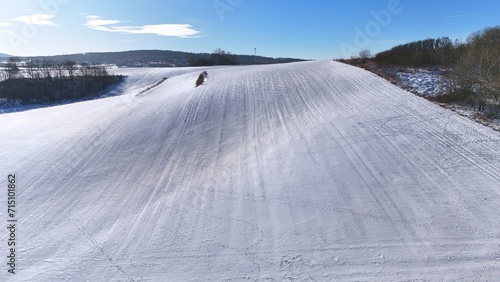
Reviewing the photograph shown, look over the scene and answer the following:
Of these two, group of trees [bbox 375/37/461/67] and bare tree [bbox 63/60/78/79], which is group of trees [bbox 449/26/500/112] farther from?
bare tree [bbox 63/60/78/79]

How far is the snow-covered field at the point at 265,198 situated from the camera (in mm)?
6191

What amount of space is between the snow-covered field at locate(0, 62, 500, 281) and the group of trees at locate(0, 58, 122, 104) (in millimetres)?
41755

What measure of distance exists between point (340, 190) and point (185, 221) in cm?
467

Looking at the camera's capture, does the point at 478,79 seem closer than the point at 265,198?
No

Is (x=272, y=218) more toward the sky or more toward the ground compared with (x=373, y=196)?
more toward the ground

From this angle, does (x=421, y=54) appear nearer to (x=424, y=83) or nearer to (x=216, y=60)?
(x=424, y=83)

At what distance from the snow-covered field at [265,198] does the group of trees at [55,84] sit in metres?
41.8

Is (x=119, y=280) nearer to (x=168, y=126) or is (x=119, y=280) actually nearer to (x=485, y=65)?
(x=168, y=126)

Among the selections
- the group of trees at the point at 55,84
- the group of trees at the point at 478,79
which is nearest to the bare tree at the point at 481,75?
the group of trees at the point at 478,79

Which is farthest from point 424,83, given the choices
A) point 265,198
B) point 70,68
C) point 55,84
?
point 70,68

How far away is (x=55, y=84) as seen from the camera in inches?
2136

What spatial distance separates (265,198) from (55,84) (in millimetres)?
60830

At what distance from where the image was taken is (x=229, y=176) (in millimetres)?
10195

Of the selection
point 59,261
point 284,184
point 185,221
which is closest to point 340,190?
point 284,184
